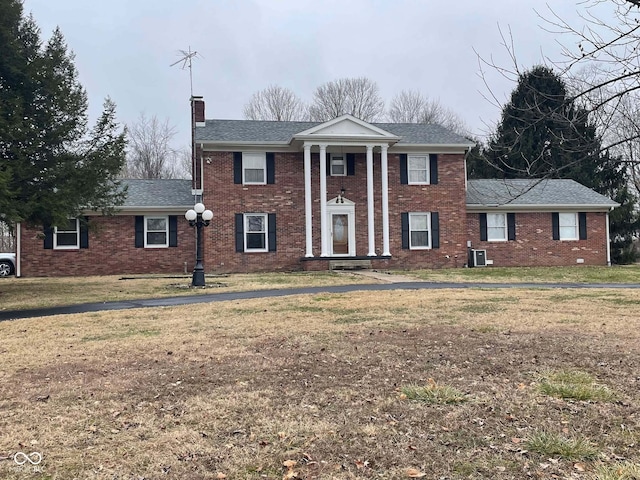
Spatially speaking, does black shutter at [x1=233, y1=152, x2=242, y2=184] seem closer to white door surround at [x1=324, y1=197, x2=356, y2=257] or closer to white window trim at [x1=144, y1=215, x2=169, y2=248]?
white window trim at [x1=144, y1=215, x2=169, y2=248]

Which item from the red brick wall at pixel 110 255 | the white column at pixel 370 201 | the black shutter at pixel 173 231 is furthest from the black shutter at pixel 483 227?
the black shutter at pixel 173 231

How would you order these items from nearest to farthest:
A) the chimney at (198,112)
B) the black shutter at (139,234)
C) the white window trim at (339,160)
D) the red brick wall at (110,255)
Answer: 1. the red brick wall at (110,255)
2. the black shutter at (139,234)
3. the white window trim at (339,160)
4. the chimney at (198,112)

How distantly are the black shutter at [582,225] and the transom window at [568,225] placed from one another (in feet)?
0.49

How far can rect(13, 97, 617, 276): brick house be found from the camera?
22.2 metres

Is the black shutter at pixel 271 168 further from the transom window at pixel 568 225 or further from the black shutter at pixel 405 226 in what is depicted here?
the transom window at pixel 568 225

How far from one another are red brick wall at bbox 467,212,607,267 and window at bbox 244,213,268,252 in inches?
370

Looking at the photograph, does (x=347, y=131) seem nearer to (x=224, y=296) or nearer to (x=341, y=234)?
(x=341, y=234)

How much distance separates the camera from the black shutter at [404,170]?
23562 millimetres

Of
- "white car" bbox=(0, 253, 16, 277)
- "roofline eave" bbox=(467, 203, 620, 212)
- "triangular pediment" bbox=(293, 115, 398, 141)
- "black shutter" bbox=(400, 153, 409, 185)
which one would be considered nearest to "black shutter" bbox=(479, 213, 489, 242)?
"roofline eave" bbox=(467, 203, 620, 212)

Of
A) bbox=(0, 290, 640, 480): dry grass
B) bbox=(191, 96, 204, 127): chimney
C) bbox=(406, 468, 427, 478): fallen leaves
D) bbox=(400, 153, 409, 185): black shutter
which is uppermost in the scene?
bbox=(191, 96, 204, 127): chimney

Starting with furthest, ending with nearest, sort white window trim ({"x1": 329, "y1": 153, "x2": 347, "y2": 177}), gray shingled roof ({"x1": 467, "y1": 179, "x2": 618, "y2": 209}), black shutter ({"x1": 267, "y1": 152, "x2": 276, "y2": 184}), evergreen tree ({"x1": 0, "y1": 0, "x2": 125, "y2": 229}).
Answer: gray shingled roof ({"x1": 467, "y1": 179, "x2": 618, "y2": 209}), white window trim ({"x1": 329, "y1": 153, "x2": 347, "y2": 177}), black shutter ({"x1": 267, "y1": 152, "x2": 276, "y2": 184}), evergreen tree ({"x1": 0, "y1": 0, "x2": 125, "y2": 229})

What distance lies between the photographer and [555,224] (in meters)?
24.8

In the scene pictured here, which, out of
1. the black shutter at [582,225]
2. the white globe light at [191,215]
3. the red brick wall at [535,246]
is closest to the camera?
the white globe light at [191,215]

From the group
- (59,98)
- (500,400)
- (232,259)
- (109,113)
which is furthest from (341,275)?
(500,400)
